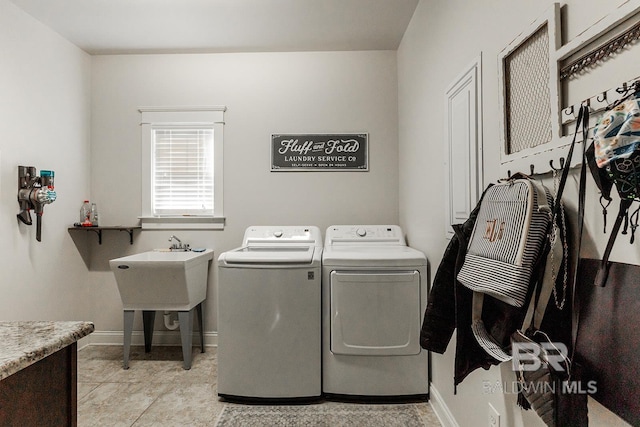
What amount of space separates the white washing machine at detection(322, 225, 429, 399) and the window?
1511 millimetres

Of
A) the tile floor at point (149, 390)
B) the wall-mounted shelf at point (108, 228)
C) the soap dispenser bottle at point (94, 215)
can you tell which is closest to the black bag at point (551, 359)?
the tile floor at point (149, 390)

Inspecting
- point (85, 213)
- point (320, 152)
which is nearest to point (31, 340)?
point (320, 152)

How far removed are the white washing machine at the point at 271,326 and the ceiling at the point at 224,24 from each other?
5.74 feet

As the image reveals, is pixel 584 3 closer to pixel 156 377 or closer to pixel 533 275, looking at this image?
pixel 533 275

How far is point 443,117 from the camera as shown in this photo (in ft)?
7.03

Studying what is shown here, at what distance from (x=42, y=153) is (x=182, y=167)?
101 centimetres

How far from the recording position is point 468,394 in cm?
180

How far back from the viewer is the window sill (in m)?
3.42

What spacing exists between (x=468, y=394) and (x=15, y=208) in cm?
303

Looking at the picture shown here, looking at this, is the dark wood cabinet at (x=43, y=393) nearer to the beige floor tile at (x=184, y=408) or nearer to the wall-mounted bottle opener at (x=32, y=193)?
the beige floor tile at (x=184, y=408)

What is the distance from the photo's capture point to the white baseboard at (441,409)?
6.70 feet

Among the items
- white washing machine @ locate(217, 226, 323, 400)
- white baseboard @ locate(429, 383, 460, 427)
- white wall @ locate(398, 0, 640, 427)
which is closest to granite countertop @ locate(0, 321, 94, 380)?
white wall @ locate(398, 0, 640, 427)

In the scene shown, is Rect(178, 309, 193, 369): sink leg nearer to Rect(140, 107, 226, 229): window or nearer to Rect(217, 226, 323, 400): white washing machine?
Rect(217, 226, 323, 400): white washing machine

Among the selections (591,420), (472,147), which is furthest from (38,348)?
(472,147)
